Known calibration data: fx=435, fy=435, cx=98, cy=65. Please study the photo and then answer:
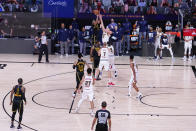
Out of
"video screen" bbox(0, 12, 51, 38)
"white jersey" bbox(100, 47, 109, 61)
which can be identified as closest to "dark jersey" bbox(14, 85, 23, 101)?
"white jersey" bbox(100, 47, 109, 61)

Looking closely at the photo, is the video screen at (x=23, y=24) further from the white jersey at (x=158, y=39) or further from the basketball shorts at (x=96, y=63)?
the basketball shorts at (x=96, y=63)

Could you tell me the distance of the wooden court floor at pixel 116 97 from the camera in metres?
15.3

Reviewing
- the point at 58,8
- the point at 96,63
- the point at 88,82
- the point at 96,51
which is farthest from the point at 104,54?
the point at 58,8

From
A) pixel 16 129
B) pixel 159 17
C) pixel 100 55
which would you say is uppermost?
pixel 159 17

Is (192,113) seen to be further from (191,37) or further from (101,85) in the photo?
(191,37)

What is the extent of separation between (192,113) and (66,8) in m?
16.1

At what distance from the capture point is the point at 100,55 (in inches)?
820

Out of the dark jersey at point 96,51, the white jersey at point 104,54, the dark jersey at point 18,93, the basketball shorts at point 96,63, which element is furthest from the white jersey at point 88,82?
the basketball shorts at point 96,63

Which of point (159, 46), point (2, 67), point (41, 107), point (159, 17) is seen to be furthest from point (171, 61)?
point (41, 107)

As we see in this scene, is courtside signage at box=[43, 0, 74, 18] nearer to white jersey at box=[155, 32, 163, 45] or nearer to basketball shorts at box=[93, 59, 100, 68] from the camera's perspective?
white jersey at box=[155, 32, 163, 45]

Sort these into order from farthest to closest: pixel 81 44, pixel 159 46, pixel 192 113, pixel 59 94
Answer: pixel 81 44
pixel 159 46
pixel 59 94
pixel 192 113

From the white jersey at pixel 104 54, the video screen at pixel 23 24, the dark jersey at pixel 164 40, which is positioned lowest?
the white jersey at pixel 104 54

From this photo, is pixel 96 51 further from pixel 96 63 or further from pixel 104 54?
pixel 104 54

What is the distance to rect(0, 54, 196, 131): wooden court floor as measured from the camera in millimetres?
15344
